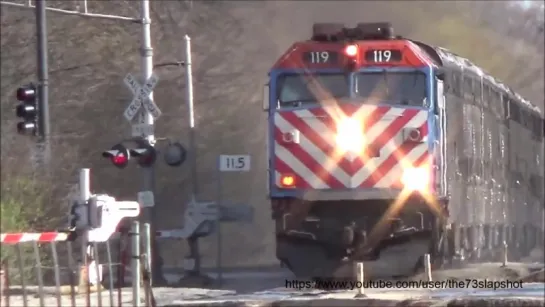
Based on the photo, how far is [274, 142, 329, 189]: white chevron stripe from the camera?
1594 cm

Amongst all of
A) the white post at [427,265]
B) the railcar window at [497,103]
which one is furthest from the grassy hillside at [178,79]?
the white post at [427,265]

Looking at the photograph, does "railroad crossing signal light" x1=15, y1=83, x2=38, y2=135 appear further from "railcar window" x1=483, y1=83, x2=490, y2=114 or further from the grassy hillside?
"railcar window" x1=483, y1=83, x2=490, y2=114

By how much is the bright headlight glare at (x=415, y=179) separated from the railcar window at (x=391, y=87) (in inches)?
37.7

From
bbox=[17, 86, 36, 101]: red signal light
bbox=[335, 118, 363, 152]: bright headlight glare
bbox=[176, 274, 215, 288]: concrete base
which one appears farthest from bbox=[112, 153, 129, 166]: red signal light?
bbox=[335, 118, 363, 152]: bright headlight glare

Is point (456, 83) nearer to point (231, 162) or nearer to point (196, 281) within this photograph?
point (231, 162)

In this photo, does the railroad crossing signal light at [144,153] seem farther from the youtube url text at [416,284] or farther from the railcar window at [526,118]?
the railcar window at [526,118]

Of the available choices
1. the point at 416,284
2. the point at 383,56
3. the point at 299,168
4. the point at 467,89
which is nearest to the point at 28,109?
the point at 299,168

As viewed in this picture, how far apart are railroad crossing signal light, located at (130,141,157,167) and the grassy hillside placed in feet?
16.8

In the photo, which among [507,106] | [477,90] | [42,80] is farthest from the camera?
[507,106]

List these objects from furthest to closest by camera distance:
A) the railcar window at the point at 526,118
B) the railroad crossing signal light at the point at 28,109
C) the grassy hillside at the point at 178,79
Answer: the grassy hillside at the point at 178,79
the railcar window at the point at 526,118
the railroad crossing signal light at the point at 28,109

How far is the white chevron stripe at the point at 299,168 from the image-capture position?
15.9 meters

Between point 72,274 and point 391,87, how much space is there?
5311 mm

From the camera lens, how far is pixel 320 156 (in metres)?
16.0

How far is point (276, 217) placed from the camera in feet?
52.6
